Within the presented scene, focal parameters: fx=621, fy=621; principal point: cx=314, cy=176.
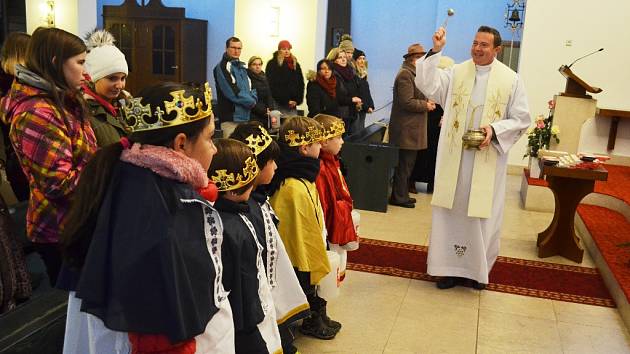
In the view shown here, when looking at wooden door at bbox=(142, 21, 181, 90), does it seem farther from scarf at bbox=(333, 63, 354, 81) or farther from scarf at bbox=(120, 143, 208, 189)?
scarf at bbox=(120, 143, 208, 189)

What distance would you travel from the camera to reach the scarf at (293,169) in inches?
107

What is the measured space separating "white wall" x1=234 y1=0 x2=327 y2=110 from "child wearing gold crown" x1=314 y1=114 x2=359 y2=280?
20.4ft

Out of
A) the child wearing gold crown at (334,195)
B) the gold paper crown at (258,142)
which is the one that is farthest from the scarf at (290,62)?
the gold paper crown at (258,142)

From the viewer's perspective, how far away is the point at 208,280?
5.25ft

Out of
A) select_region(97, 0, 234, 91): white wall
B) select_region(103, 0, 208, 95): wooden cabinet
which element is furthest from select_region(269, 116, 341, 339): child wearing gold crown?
select_region(97, 0, 234, 91): white wall

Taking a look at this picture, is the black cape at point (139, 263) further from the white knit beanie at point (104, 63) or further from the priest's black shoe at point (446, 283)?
the priest's black shoe at point (446, 283)

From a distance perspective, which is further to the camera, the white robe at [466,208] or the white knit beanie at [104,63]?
the white robe at [466,208]

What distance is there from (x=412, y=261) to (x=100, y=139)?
2.66 meters

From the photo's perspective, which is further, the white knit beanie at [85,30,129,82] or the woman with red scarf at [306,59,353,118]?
the woman with red scarf at [306,59,353,118]

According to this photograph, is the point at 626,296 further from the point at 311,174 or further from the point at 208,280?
the point at 208,280

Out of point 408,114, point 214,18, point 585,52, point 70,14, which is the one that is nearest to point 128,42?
point 214,18

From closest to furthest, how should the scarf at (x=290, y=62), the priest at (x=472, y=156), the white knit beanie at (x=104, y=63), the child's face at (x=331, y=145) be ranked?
1. the white knit beanie at (x=104, y=63)
2. the child's face at (x=331, y=145)
3. the priest at (x=472, y=156)
4. the scarf at (x=290, y=62)

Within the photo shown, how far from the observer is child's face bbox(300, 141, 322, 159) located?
277 cm

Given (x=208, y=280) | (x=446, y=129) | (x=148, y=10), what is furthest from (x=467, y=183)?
(x=148, y=10)
